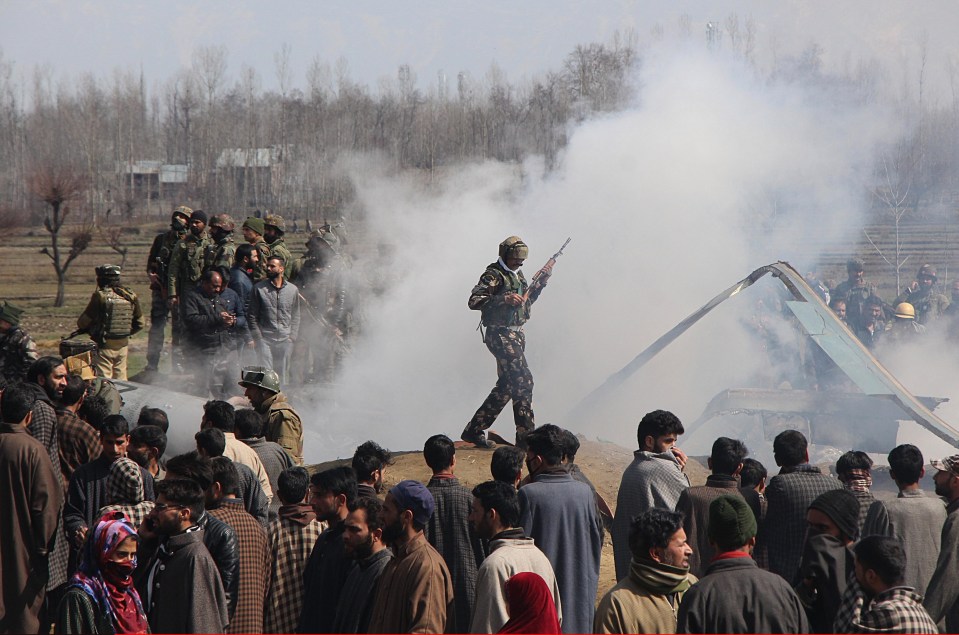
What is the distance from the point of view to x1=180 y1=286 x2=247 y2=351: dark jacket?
11.4 m

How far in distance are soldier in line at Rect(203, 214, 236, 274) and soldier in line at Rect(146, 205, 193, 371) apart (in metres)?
0.37

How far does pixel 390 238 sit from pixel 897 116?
2325 cm

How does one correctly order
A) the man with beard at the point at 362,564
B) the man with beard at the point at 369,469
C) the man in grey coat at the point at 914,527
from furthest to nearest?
the man with beard at the point at 369,469
the man in grey coat at the point at 914,527
the man with beard at the point at 362,564

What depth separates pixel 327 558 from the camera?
486 cm

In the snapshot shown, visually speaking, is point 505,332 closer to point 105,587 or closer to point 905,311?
point 105,587

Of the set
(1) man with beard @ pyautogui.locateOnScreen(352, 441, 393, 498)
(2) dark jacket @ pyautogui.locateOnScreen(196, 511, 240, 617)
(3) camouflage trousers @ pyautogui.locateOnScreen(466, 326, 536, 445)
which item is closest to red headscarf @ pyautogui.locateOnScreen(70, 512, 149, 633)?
(2) dark jacket @ pyautogui.locateOnScreen(196, 511, 240, 617)

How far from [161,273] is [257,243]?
110 centimetres

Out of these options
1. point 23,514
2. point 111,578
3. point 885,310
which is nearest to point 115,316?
point 23,514

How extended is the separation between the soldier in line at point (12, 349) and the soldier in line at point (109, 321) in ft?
6.08

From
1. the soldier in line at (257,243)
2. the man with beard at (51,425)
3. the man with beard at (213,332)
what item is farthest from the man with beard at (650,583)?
the soldier in line at (257,243)

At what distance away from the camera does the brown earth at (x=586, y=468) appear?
31.1ft

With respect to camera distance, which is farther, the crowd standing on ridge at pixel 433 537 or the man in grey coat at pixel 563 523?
the man in grey coat at pixel 563 523

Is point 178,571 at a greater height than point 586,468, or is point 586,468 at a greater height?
point 178,571

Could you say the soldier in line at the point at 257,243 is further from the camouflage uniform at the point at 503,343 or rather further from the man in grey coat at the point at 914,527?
the man in grey coat at the point at 914,527
